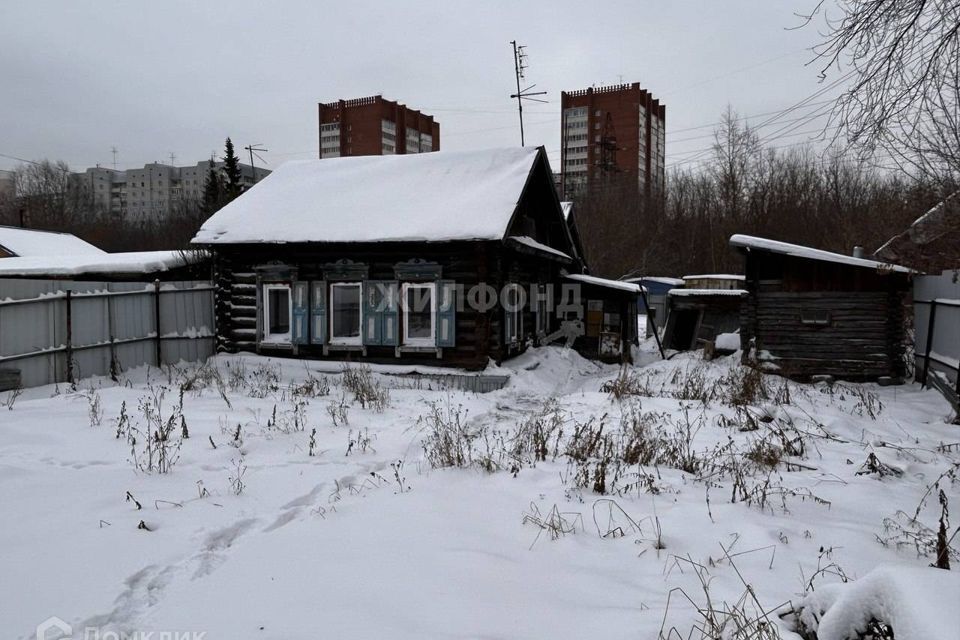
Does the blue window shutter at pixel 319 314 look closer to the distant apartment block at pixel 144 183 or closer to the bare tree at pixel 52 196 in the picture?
the bare tree at pixel 52 196

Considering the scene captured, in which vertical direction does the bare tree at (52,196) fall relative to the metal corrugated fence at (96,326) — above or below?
above

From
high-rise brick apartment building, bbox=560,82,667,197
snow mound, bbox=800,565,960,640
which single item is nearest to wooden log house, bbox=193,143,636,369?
snow mound, bbox=800,565,960,640

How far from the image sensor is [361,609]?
124 inches

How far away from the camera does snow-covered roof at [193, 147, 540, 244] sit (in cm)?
1237

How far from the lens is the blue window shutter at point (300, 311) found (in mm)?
13391

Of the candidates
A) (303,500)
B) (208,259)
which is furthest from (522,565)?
(208,259)

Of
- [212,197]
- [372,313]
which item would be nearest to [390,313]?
[372,313]

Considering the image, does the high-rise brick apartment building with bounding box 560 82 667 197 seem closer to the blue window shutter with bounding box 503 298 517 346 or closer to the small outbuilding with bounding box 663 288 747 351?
the small outbuilding with bounding box 663 288 747 351

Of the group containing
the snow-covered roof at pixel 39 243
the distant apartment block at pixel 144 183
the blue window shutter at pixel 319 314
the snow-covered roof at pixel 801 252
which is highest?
the distant apartment block at pixel 144 183

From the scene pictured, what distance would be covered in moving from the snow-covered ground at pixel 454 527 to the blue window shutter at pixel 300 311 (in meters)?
5.46

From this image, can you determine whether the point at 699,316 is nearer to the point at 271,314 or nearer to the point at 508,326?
the point at 508,326

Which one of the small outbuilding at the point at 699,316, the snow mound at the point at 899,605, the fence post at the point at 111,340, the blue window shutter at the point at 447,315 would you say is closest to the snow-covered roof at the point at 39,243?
the fence post at the point at 111,340

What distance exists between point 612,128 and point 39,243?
149 feet

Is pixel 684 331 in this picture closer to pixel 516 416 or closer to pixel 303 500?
pixel 516 416
